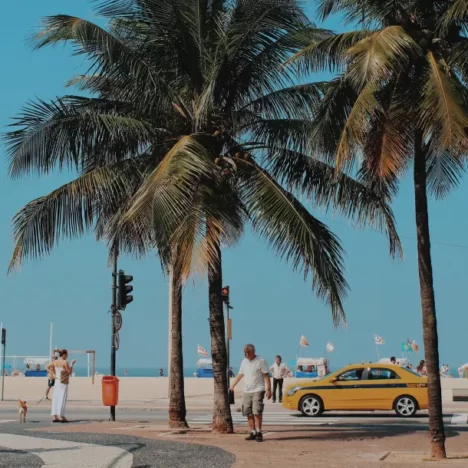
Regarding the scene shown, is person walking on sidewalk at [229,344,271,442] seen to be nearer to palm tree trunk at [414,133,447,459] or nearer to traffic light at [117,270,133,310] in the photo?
palm tree trunk at [414,133,447,459]

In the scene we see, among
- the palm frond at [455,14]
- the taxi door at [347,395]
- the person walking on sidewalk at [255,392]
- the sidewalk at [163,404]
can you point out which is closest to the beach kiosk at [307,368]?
the sidewalk at [163,404]

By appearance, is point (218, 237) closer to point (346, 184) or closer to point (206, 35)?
point (346, 184)

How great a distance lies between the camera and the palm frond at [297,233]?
15.8 metres

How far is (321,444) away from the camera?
1573cm

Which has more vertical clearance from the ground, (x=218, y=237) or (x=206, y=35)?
(x=206, y=35)

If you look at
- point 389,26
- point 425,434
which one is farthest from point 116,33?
point 425,434

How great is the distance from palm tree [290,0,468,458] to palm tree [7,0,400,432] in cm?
268

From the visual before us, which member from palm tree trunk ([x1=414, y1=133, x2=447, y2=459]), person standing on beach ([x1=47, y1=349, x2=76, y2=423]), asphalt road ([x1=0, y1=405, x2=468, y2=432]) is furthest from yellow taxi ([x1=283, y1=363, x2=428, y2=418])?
palm tree trunk ([x1=414, y1=133, x2=447, y2=459])

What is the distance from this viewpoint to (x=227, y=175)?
56.9 feet

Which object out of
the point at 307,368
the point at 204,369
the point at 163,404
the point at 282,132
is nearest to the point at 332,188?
the point at 282,132

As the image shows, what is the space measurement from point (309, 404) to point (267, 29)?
36.7ft

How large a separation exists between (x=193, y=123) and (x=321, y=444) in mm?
6481

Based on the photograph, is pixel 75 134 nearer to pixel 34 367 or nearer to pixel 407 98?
pixel 407 98

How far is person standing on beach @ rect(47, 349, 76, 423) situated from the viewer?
2162 centimetres
